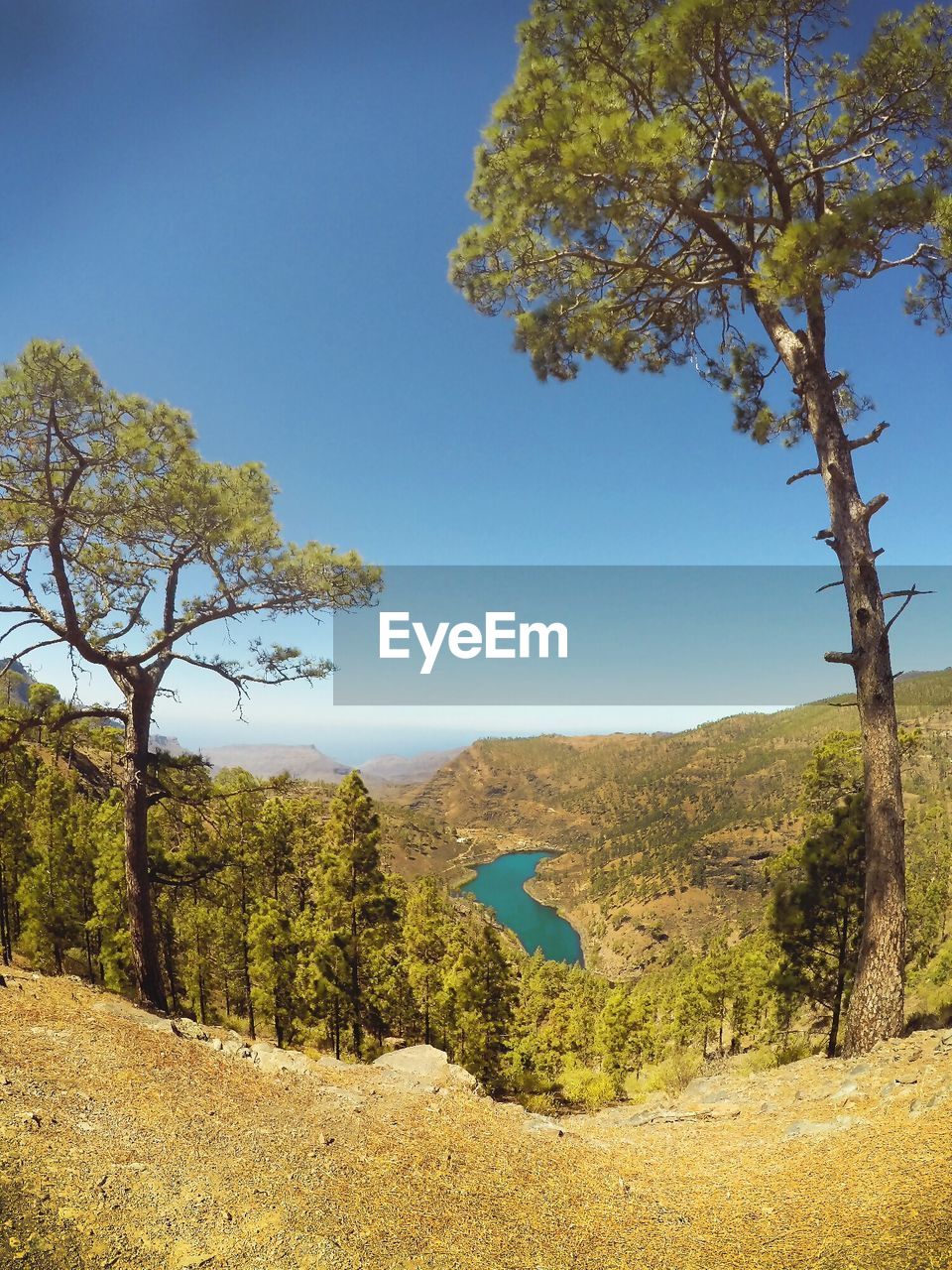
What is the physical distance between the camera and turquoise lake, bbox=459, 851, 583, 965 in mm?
126500

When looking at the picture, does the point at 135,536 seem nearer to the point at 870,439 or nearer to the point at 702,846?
the point at 870,439

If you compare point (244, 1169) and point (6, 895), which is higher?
point (244, 1169)

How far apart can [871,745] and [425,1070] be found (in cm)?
727

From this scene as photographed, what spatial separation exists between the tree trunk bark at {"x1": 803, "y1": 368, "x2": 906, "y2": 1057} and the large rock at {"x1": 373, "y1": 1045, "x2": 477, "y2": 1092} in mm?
4663

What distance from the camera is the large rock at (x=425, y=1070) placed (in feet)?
23.3

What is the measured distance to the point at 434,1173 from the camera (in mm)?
4348

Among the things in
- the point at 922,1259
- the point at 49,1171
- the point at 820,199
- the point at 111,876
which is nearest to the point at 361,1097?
the point at 49,1171

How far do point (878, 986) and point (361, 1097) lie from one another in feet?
19.4

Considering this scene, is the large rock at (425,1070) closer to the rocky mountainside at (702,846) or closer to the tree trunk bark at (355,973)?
the tree trunk bark at (355,973)

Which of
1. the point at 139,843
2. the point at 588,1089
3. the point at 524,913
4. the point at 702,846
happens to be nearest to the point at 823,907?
the point at 139,843

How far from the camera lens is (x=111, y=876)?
1728 cm

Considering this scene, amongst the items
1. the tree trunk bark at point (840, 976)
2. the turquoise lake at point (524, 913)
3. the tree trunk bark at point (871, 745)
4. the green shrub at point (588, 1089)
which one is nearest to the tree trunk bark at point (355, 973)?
the green shrub at point (588, 1089)

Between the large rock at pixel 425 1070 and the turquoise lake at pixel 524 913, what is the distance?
112938 mm

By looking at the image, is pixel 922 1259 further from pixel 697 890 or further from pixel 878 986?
pixel 697 890
